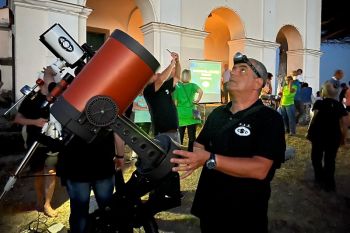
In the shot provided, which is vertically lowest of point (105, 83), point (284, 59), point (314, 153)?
point (314, 153)

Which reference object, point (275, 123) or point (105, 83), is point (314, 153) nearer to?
point (275, 123)

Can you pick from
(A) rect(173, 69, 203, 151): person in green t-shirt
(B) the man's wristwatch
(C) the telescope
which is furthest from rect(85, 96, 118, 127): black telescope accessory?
(A) rect(173, 69, 203, 151): person in green t-shirt

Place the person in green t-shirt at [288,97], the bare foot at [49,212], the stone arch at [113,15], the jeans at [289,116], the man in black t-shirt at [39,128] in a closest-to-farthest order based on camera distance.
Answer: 1. the man in black t-shirt at [39,128]
2. the bare foot at [49,212]
3. the person in green t-shirt at [288,97]
4. the jeans at [289,116]
5. the stone arch at [113,15]

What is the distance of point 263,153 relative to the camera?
172cm

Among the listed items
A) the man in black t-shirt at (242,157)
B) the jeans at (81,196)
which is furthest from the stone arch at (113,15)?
the man in black t-shirt at (242,157)

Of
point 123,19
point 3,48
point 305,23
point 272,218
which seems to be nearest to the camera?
point 272,218

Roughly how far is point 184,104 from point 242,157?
4.10m

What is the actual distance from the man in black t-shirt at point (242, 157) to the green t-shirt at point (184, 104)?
12.0 ft

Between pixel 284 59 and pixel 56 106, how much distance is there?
63.2ft

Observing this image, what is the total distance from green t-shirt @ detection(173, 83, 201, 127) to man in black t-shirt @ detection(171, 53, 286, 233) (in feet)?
12.0

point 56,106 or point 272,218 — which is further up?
point 56,106

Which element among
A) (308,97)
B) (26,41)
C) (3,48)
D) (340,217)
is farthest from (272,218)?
(3,48)

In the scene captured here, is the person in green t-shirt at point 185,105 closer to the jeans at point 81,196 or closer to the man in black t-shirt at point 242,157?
the jeans at point 81,196

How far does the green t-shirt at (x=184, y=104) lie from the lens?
5824 millimetres
